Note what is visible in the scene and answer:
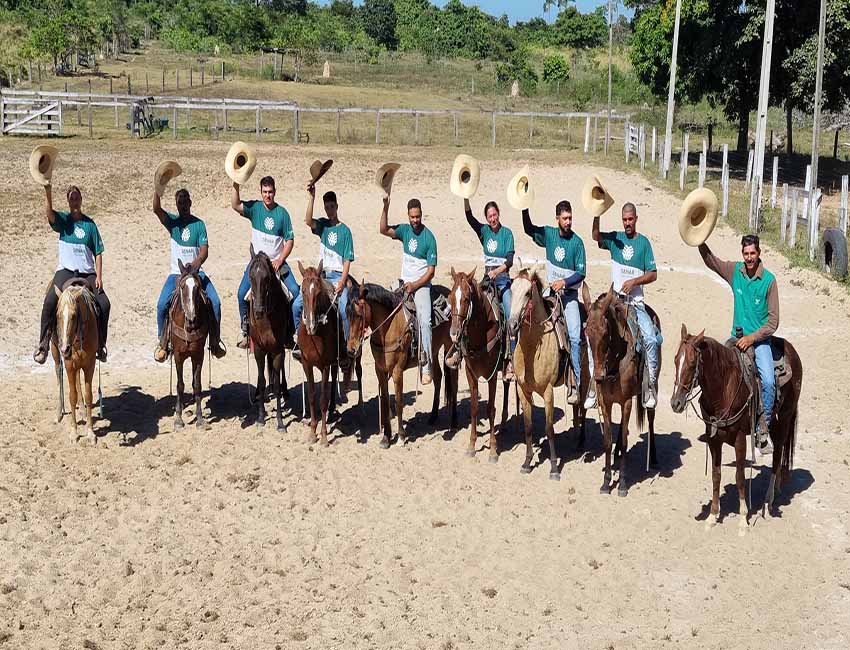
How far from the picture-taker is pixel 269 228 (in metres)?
13.4

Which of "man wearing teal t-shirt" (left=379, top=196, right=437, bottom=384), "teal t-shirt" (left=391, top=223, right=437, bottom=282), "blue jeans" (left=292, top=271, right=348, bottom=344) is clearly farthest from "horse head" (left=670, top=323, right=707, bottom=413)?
"blue jeans" (left=292, top=271, right=348, bottom=344)

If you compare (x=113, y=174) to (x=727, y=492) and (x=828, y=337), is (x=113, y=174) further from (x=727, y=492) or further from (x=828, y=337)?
(x=727, y=492)

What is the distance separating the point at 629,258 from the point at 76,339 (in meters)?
6.56

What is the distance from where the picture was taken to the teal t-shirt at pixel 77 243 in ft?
42.7

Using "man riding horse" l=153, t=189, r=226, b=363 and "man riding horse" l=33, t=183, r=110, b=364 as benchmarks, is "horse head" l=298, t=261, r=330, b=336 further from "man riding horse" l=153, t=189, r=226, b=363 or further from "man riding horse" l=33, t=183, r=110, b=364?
"man riding horse" l=33, t=183, r=110, b=364

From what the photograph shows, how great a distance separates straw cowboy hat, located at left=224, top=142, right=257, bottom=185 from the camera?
44.6 ft

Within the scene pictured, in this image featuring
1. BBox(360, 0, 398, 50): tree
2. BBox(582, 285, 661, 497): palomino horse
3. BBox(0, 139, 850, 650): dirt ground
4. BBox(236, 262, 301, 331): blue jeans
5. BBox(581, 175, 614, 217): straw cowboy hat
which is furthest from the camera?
BBox(360, 0, 398, 50): tree

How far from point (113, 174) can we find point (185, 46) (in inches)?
2008

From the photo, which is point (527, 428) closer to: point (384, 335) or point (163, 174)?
point (384, 335)

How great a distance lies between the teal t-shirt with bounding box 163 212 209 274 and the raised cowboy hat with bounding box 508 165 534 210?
3.91m

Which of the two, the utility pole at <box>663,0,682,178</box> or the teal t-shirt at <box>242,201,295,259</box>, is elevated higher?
the utility pole at <box>663,0,682,178</box>

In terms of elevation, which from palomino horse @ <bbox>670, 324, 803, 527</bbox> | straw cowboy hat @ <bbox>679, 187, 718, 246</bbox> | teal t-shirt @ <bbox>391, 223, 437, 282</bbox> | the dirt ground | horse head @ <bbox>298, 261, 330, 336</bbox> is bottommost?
the dirt ground

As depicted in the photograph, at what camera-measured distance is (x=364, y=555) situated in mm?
10195

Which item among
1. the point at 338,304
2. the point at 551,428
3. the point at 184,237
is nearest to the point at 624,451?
the point at 551,428
